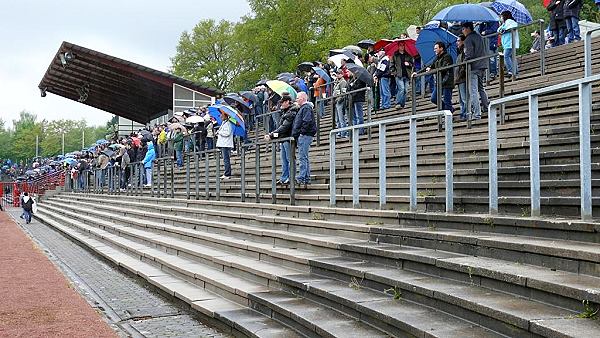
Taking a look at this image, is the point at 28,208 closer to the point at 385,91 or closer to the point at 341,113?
the point at 385,91

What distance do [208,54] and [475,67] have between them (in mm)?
61949

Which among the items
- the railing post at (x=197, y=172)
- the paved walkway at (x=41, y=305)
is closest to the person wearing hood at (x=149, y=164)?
the railing post at (x=197, y=172)

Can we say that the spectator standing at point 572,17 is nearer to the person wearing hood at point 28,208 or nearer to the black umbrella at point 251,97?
the black umbrella at point 251,97

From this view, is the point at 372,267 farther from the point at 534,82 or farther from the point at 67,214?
the point at 67,214

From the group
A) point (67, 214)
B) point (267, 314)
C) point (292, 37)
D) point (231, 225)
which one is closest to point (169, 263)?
point (231, 225)

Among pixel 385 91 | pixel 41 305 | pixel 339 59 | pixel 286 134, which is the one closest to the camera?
pixel 41 305

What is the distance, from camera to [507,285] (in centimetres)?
546

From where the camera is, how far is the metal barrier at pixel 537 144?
5.99m

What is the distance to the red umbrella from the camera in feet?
53.5

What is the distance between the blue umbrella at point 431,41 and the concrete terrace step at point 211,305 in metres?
6.75

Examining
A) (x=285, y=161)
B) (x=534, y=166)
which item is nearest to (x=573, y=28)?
(x=285, y=161)

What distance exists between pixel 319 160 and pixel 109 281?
4.38 metres

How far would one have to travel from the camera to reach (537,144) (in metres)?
6.66

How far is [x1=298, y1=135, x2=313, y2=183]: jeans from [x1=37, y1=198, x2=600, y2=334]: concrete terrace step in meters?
4.85
